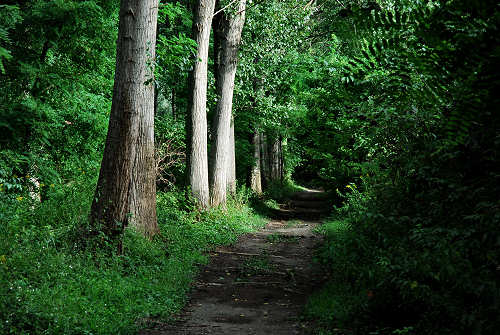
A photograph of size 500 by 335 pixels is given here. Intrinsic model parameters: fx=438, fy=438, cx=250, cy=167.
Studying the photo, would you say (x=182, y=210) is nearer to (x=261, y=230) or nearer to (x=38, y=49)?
(x=261, y=230)

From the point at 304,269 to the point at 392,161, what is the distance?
475 cm

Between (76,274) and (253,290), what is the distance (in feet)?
10.2

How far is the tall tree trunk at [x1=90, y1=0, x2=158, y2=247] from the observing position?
824 cm

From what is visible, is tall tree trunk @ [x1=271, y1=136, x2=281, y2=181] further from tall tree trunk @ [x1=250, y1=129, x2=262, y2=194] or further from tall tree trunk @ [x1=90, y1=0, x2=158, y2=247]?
tall tree trunk @ [x1=90, y1=0, x2=158, y2=247]

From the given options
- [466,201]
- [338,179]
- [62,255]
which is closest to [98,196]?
[62,255]

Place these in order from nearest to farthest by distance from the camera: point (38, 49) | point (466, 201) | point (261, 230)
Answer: point (466, 201), point (38, 49), point (261, 230)

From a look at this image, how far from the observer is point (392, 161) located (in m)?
5.40

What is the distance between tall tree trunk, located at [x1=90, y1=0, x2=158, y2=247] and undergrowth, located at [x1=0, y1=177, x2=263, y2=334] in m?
0.44

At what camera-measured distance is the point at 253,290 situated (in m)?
7.97

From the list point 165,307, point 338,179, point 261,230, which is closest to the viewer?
point 165,307

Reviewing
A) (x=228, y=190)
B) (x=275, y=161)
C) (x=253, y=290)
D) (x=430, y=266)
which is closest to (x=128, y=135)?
(x=253, y=290)

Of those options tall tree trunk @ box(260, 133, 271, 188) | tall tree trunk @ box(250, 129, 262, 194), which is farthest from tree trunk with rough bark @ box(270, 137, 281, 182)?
tall tree trunk @ box(250, 129, 262, 194)

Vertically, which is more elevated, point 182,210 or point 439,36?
point 439,36

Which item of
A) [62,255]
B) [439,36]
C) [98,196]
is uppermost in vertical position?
[439,36]
